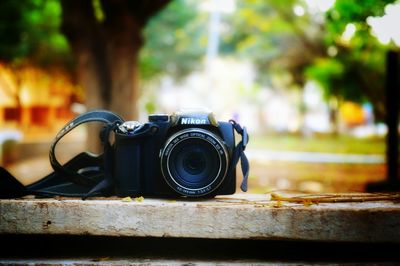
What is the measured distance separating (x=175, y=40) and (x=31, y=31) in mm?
9610

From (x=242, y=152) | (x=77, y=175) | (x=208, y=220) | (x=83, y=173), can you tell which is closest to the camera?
(x=208, y=220)

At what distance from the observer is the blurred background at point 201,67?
634 centimetres

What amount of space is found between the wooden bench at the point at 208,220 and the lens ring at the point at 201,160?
101 mm

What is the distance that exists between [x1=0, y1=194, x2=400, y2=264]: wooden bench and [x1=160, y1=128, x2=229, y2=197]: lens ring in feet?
0.33

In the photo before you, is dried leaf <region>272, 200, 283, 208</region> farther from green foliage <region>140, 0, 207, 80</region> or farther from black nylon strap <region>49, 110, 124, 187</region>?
green foliage <region>140, 0, 207, 80</region>

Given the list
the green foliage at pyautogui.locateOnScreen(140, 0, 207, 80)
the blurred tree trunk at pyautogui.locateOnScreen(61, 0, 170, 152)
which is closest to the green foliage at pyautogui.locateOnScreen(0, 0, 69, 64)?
the blurred tree trunk at pyautogui.locateOnScreen(61, 0, 170, 152)

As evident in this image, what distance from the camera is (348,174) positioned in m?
9.95

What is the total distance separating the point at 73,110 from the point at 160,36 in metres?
5.05

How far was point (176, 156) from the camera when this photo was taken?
236cm

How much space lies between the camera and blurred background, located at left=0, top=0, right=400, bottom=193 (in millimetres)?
6340

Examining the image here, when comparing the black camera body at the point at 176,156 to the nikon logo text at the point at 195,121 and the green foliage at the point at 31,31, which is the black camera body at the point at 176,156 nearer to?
the nikon logo text at the point at 195,121

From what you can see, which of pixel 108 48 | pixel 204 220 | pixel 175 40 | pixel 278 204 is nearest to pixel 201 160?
pixel 204 220

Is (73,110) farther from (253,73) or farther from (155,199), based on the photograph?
(155,199)

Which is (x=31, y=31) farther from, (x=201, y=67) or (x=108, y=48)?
(x=201, y=67)
